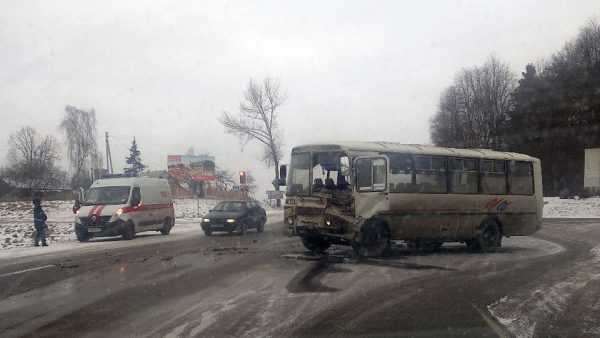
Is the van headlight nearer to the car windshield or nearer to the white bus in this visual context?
the car windshield

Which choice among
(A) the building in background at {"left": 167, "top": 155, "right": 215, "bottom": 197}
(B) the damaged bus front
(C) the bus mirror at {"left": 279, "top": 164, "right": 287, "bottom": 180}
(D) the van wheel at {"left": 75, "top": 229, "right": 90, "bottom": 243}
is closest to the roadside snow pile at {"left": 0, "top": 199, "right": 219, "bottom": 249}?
(D) the van wheel at {"left": 75, "top": 229, "right": 90, "bottom": 243}

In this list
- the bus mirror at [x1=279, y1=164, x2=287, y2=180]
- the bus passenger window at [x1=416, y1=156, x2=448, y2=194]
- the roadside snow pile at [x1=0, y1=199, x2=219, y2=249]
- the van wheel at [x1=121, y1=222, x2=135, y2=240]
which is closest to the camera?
the bus passenger window at [x1=416, y1=156, x2=448, y2=194]

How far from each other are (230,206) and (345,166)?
12183mm

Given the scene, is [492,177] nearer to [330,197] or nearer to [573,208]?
[330,197]

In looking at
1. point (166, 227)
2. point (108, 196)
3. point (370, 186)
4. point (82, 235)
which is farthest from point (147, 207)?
point (370, 186)

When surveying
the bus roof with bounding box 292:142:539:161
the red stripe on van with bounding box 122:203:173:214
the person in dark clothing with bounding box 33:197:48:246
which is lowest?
the person in dark clothing with bounding box 33:197:48:246

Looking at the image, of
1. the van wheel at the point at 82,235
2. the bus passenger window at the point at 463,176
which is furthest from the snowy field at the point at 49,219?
the bus passenger window at the point at 463,176

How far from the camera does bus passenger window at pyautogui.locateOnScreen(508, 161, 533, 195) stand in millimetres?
16469

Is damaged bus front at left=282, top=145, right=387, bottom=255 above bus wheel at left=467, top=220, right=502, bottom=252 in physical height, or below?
above

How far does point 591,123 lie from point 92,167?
53.8m

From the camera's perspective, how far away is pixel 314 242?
14750 mm

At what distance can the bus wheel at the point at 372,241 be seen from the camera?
13125 millimetres

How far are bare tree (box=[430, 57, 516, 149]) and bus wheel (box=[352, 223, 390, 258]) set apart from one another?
54.0m

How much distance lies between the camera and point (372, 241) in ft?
44.1
